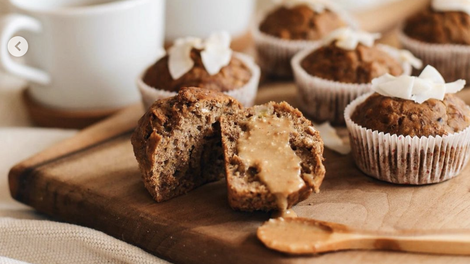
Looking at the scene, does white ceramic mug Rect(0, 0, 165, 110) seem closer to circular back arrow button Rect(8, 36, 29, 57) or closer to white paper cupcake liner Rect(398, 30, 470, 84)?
circular back arrow button Rect(8, 36, 29, 57)

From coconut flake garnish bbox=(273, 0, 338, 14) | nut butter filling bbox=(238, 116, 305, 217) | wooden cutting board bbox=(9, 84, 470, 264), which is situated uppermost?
coconut flake garnish bbox=(273, 0, 338, 14)

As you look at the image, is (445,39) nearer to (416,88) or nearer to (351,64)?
(351,64)

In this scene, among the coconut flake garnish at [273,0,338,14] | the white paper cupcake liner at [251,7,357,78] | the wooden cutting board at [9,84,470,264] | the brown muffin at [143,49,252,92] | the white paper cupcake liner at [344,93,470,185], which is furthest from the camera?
the coconut flake garnish at [273,0,338,14]

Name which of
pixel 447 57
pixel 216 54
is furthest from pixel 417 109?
pixel 447 57

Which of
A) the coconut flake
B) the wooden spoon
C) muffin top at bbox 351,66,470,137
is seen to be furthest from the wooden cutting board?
the coconut flake

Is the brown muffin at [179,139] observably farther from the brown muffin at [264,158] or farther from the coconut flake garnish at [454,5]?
the coconut flake garnish at [454,5]

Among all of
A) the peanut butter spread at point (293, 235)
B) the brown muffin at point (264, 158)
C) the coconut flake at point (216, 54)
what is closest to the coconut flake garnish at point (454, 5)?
the coconut flake at point (216, 54)
